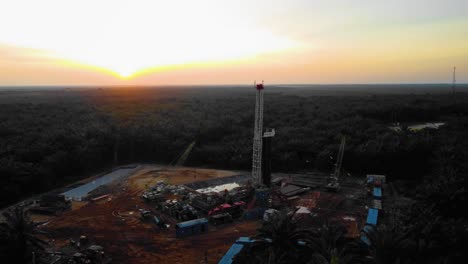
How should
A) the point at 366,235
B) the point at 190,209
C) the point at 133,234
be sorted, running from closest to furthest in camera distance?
the point at 366,235
the point at 133,234
the point at 190,209

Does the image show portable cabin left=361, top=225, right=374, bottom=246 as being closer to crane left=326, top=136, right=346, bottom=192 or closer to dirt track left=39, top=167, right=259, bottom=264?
dirt track left=39, top=167, right=259, bottom=264

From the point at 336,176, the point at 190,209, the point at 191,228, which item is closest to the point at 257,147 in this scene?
the point at 190,209

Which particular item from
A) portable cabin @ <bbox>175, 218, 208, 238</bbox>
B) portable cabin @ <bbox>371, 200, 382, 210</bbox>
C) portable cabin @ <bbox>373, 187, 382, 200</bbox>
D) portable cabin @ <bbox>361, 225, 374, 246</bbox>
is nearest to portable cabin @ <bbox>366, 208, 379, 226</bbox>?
portable cabin @ <bbox>371, 200, 382, 210</bbox>

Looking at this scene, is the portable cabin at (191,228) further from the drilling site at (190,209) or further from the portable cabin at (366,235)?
the portable cabin at (366,235)

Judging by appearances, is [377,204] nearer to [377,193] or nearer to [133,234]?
[377,193]

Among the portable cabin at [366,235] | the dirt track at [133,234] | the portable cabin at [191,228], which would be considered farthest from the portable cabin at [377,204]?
the portable cabin at [191,228]

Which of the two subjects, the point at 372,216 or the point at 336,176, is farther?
the point at 336,176

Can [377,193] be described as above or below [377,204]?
above
